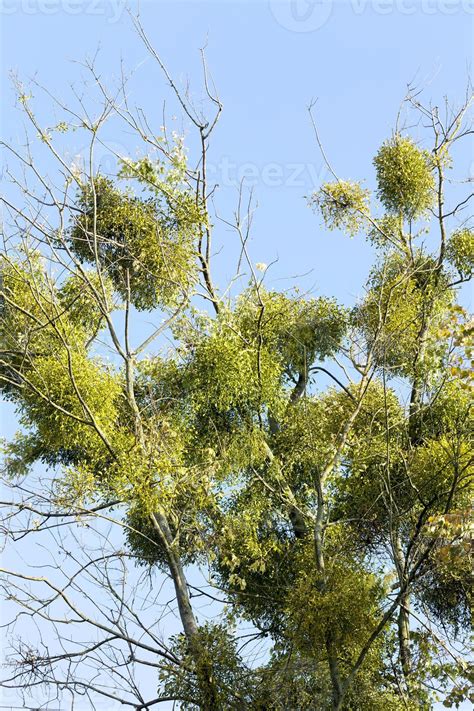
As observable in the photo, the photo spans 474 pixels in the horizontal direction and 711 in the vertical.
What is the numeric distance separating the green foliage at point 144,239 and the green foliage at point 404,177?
3.16m

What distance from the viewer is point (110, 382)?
34.3 ft

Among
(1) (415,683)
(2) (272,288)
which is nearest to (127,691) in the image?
(1) (415,683)

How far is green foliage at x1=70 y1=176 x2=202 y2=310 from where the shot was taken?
1120cm

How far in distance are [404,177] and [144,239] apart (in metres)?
3.79

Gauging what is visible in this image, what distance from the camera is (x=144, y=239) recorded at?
1147cm

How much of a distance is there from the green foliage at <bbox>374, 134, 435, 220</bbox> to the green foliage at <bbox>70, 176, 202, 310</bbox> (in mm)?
3158

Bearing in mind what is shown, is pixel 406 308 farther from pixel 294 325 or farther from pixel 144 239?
pixel 144 239

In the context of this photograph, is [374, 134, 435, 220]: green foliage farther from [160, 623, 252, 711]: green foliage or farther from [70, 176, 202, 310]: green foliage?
[160, 623, 252, 711]: green foliage

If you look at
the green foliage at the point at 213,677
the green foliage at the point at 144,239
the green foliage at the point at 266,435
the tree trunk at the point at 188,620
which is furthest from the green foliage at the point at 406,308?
the green foliage at the point at 213,677

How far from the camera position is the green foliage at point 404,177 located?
13.0 m

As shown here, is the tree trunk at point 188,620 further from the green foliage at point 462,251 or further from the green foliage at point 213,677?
the green foliage at point 462,251

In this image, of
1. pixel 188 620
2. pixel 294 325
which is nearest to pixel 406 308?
pixel 294 325

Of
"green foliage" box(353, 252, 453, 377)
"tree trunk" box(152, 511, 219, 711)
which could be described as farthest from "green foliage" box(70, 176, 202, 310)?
"tree trunk" box(152, 511, 219, 711)

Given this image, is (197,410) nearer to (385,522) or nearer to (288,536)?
(288,536)
